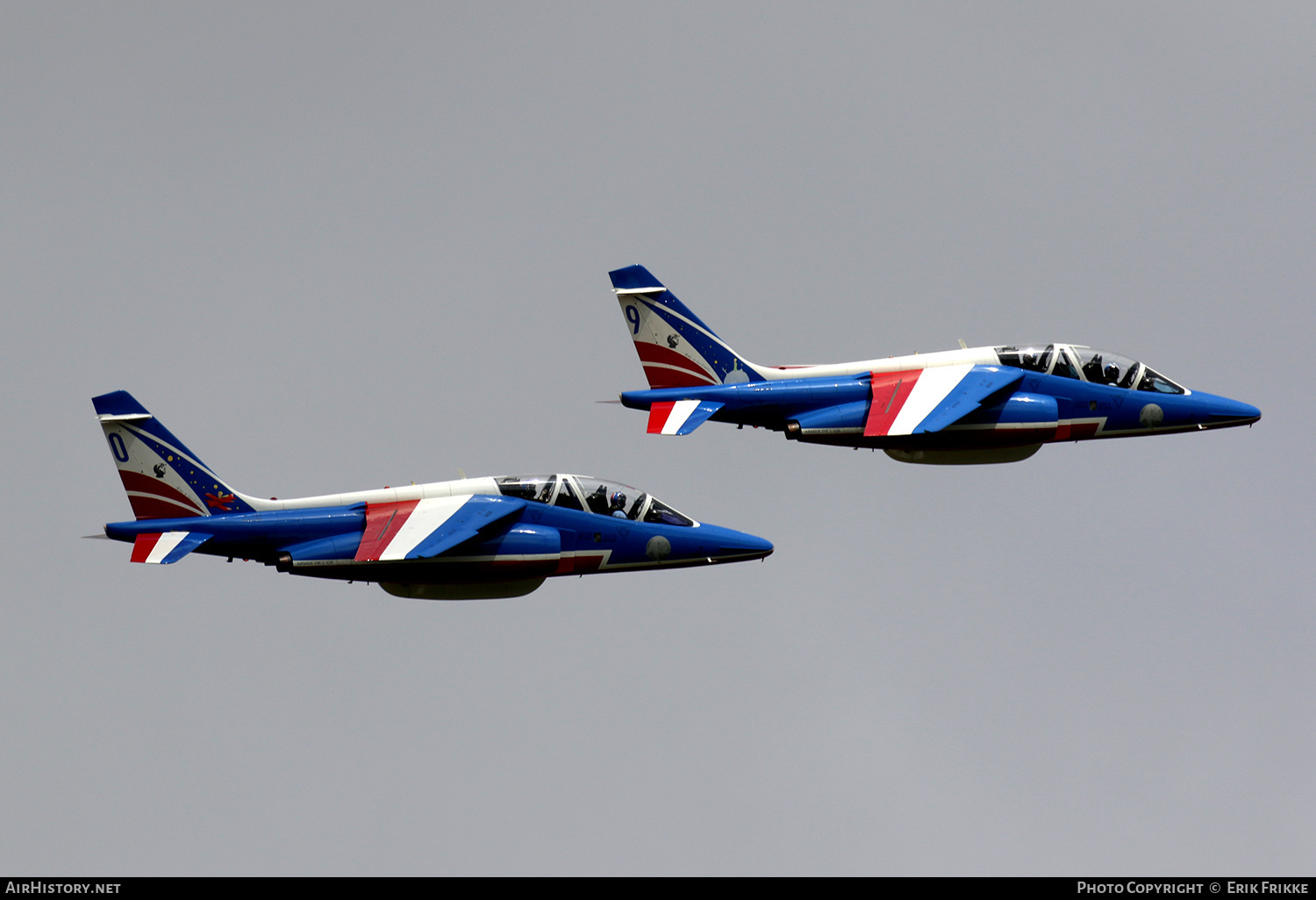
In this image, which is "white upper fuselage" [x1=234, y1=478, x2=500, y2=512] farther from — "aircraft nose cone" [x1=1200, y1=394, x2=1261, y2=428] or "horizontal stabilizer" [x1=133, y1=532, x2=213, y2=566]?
"aircraft nose cone" [x1=1200, y1=394, x2=1261, y2=428]

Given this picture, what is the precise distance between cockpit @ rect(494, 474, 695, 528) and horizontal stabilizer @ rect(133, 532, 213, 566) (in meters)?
6.52

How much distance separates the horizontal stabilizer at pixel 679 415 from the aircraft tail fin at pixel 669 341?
0.82 meters

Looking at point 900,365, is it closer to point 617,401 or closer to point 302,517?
point 617,401

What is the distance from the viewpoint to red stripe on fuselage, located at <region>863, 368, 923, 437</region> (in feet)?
186

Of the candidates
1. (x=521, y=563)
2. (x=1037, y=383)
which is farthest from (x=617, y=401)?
(x=1037, y=383)

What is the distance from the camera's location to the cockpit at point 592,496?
54.7 meters

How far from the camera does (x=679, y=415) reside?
189ft

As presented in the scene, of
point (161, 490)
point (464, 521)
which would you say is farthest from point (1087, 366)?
point (161, 490)

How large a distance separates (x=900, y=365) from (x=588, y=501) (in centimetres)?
830

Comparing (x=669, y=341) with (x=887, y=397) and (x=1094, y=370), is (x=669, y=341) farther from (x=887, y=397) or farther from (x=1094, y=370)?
(x=1094, y=370)

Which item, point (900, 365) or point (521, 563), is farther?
point (900, 365)

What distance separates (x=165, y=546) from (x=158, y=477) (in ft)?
5.26

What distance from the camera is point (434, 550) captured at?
5269 cm

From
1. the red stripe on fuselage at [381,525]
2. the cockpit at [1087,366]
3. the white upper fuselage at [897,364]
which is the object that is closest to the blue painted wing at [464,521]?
the red stripe on fuselage at [381,525]
